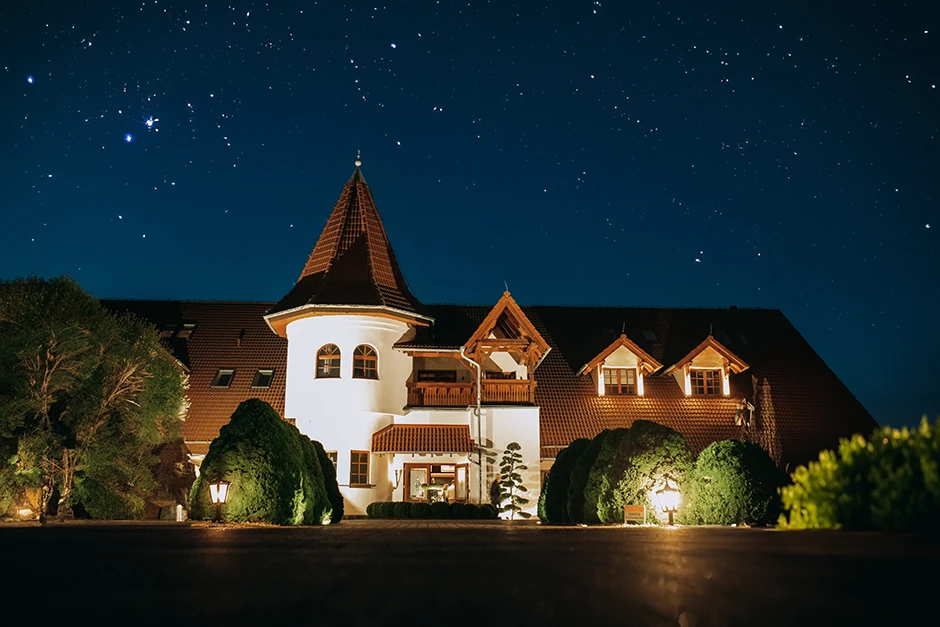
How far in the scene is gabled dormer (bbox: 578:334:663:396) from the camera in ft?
110

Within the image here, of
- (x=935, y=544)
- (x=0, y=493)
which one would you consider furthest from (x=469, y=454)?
(x=935, y=544)

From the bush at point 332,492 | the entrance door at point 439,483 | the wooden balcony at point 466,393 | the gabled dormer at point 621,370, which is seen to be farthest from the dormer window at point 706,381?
the bush at point 332,492

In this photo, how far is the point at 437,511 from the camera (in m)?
27.3

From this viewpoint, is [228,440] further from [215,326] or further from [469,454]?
[215,326]

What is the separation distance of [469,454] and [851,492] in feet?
78.3

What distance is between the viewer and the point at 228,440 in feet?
57.0

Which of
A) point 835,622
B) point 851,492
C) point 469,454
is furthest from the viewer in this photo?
point 469,454

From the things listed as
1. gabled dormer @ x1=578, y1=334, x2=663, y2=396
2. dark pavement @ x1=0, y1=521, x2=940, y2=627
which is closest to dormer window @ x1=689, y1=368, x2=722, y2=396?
gabled dormer @ x1=578, y1=334, x2=663, y2=396

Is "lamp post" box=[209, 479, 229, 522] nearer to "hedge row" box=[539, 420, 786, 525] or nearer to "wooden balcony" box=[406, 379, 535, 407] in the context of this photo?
"hedge row" box=[539, 420, 786, 525]

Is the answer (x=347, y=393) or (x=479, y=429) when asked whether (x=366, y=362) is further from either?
(x=479, y=429)

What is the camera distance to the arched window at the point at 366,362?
30.6 meters

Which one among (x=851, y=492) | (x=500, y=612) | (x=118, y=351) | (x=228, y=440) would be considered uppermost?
(x=118, y=351)

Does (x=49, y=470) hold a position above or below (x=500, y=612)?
above

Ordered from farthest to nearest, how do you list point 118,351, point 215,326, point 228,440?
1. point 215,326
2. point 118,351
3. point 228,440
